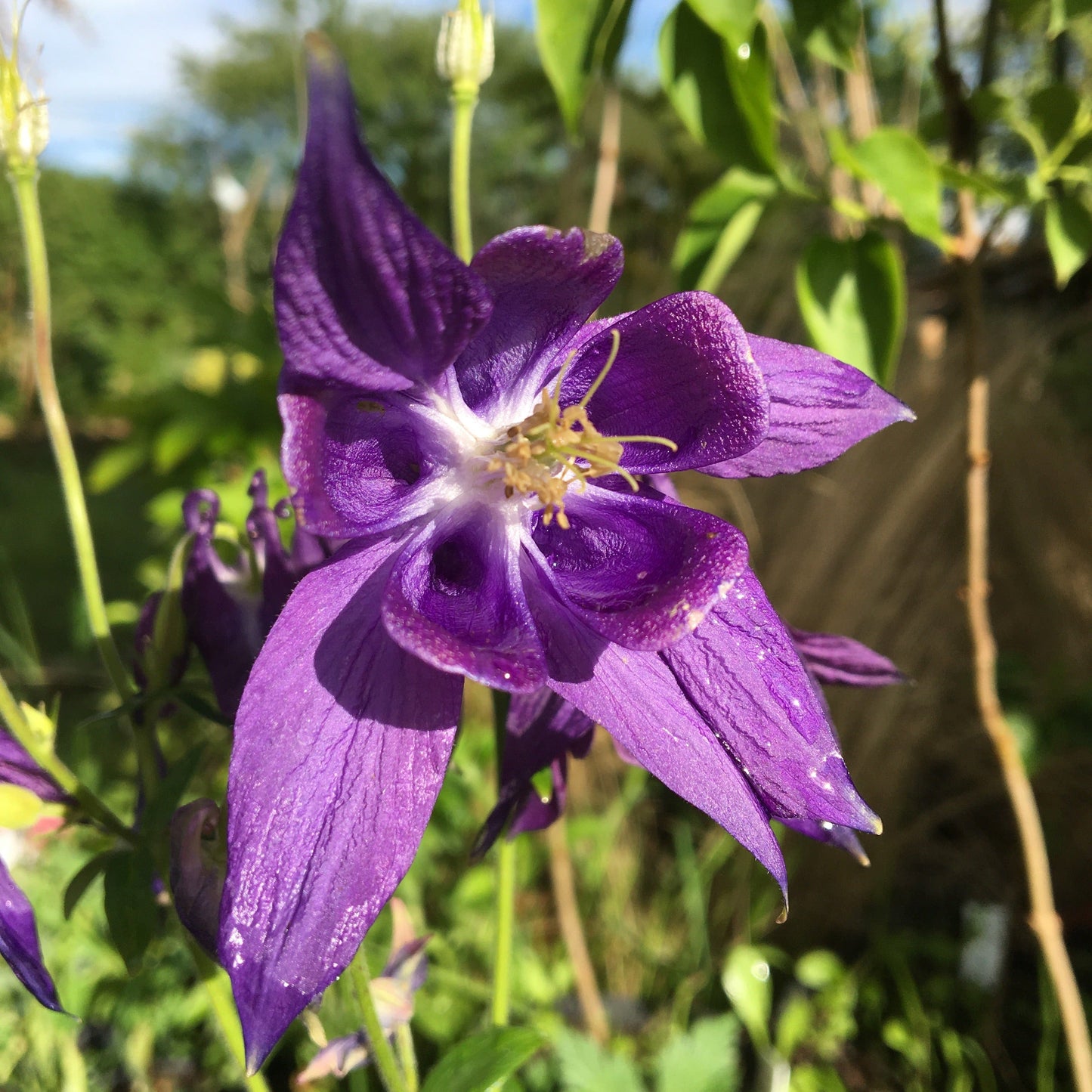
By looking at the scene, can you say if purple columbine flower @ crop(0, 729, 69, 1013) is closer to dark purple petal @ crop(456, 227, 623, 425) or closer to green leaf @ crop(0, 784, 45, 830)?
green leaf @ crop(0, 784, 45, 830)

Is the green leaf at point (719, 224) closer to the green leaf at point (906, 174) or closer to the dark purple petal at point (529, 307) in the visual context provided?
the green leaf at point (906, 174)

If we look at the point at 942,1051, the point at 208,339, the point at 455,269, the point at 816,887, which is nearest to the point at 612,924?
the point at 816,887

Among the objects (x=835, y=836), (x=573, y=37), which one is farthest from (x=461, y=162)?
(x=835, y=836)

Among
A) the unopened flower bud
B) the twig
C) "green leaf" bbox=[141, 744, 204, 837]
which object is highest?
the unopened flower bud

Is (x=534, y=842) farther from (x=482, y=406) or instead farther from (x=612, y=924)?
(x=482, y=406)

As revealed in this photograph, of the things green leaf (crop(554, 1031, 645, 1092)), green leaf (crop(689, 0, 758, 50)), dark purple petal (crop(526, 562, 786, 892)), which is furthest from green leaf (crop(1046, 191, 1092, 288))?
green leaf (crop(554, 1031, 645, 1092))

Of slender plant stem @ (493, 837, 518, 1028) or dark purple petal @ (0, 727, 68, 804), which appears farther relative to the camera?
slender plant stem @ (493, 837, 518, 1028)

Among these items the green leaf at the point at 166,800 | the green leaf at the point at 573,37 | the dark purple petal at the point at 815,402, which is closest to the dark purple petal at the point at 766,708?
the dark purple petal at the point at 815,402
